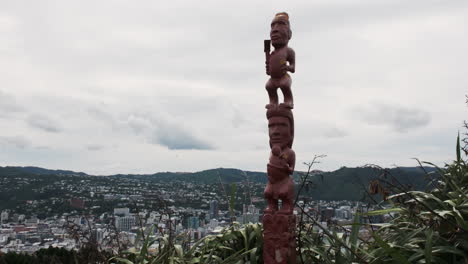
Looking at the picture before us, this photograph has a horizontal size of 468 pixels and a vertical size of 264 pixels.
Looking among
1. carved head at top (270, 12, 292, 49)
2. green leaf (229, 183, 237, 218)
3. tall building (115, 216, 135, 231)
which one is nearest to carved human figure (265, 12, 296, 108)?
carved head at top (270, 12, 292, 49)

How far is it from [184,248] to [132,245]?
2.34ft

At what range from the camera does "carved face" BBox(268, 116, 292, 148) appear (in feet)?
17.5

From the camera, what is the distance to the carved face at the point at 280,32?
5582 millimetres

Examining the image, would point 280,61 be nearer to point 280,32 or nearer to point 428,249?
Result: point 280,32

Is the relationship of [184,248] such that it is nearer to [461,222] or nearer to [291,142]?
[291,142]

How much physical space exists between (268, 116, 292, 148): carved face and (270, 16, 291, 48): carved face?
96cm

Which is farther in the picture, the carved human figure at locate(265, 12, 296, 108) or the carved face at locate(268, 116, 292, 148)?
the carved human figure at locate(265, 12, 296, 108)

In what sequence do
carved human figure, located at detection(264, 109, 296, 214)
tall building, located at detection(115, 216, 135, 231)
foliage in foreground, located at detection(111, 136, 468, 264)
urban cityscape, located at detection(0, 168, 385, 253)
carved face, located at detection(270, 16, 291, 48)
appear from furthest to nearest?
tall building, located at detection(115, 216, 135, 231) → carved face, located at detection(270, 16, 291, 48) → carved human figure, located at detection(264, 109, 296, 214) → urban cityscape, located at detection(0, 168, 385, 253) → foliage in foreground, located at detection(111, 136, 468, 264)

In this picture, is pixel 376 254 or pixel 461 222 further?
pixel 376 254

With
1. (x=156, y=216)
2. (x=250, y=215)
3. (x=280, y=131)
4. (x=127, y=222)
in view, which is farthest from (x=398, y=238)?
(x=127, y=222)

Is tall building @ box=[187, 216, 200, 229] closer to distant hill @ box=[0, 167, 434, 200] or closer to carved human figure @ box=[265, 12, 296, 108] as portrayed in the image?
distant hill @ box=[0, 167, 434, 200]

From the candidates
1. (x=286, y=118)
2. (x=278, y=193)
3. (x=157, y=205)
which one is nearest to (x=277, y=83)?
(x=286, y=118)

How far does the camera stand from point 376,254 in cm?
405

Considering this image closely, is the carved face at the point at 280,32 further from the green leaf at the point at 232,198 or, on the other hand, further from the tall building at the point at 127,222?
the tall building at the point at 127,222
